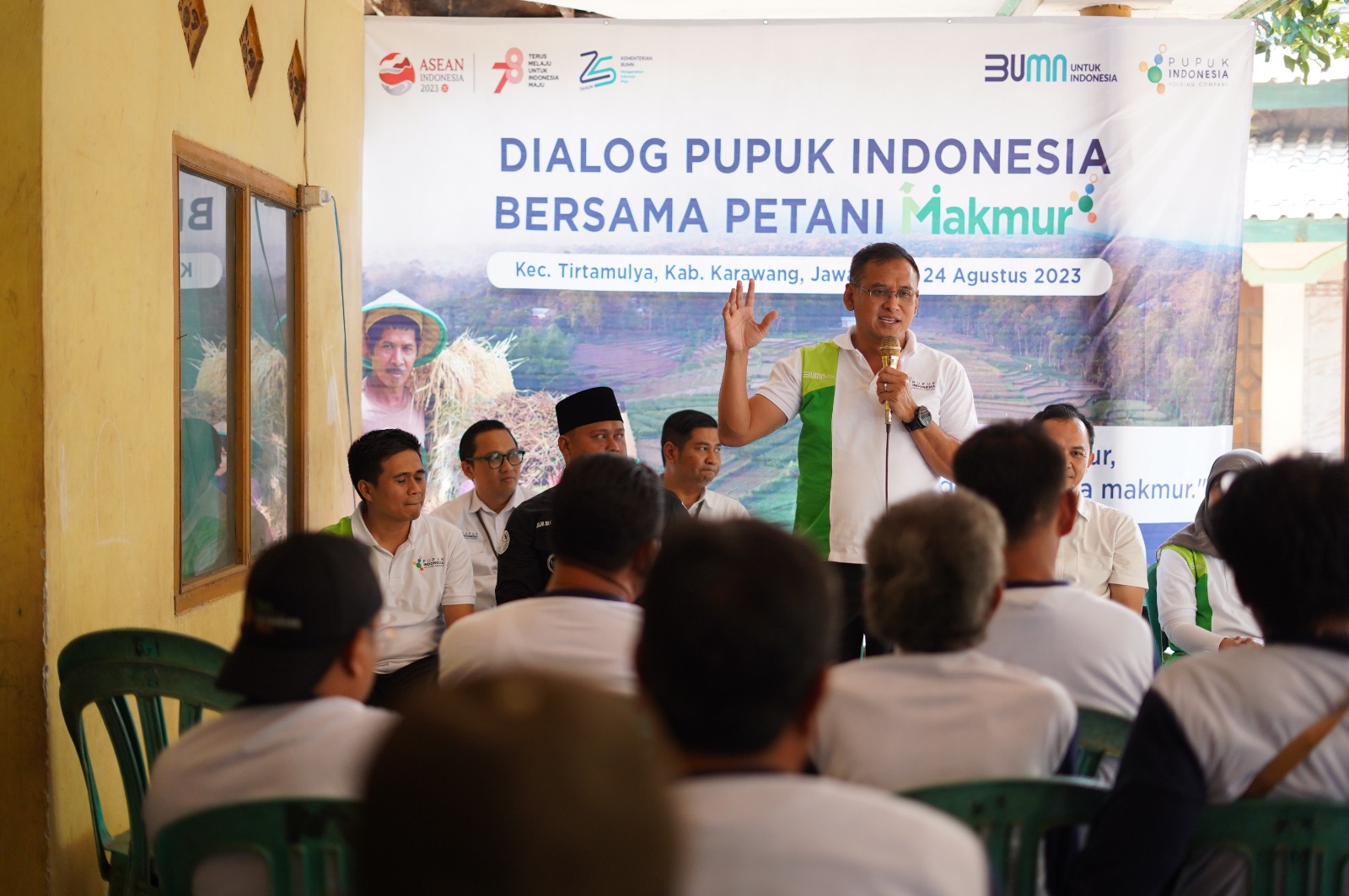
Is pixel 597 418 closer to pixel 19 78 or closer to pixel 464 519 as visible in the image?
pixel 464 519

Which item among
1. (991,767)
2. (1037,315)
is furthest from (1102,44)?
(991,767)

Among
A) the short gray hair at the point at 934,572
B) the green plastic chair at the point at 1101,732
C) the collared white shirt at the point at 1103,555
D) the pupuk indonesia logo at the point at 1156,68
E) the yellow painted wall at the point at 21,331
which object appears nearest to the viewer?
the short gray hair at the point at 934,572

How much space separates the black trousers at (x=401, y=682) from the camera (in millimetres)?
3613

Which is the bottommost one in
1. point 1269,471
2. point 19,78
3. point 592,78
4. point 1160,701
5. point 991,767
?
point 991,767

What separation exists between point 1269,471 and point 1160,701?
14.3 inches

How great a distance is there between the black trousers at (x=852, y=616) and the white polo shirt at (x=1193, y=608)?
1.03 metres

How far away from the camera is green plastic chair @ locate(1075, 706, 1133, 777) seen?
6.35 feet

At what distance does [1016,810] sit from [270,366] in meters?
4.03

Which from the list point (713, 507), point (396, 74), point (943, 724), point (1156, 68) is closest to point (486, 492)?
point (713, 507)

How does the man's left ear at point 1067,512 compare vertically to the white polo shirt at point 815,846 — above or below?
above

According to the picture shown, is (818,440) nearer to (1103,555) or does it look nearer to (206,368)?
(1103,555)

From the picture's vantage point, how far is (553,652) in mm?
2135

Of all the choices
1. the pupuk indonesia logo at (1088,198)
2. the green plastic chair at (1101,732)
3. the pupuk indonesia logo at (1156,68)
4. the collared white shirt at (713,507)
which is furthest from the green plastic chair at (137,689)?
the pupuk indonesia logo at (1156,68)

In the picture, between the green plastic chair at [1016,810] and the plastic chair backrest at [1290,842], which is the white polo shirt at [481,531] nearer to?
the green plastic chair at [1016,810]
